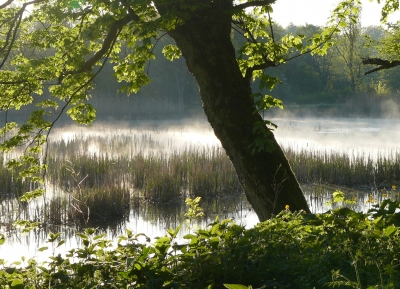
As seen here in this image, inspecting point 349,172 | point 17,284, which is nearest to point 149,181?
point 349,172

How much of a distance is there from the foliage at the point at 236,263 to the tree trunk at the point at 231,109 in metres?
1.92

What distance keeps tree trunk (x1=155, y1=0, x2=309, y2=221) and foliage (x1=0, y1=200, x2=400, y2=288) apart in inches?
75.8

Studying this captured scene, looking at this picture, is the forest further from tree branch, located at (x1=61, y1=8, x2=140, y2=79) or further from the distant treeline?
tree branch, located at (x1=61, y1=8, x2=140, y2=79)

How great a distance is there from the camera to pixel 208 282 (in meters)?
2.82

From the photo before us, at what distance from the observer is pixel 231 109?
5.16m

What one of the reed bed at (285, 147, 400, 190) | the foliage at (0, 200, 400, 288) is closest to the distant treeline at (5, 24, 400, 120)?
the reed bed at (285, 147, 400, 190)

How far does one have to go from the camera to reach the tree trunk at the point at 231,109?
16.9 feet

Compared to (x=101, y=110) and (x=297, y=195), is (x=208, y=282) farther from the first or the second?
(x=101, y=110)

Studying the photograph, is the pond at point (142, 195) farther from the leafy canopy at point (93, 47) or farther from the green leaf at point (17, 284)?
the green leaf at point (17, 284)

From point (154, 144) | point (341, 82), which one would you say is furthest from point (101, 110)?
point (341, 82)

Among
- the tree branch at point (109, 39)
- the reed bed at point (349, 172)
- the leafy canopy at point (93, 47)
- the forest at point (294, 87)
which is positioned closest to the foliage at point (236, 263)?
the leafy canopy at point (93, 47)

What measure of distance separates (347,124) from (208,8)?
27.2 meters

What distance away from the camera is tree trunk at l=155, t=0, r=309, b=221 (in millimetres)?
5148

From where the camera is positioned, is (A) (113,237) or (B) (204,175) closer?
(A) (113,237)
